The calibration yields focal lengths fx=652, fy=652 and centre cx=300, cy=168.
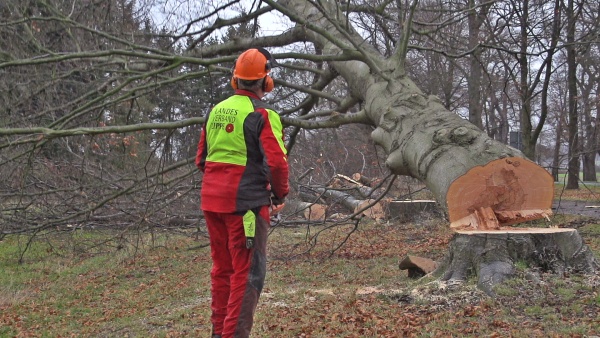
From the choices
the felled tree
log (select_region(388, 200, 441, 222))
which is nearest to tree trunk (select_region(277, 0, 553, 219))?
the felled tree

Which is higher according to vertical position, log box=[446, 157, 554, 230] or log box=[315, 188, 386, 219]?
log box=[446, 157, 554, 230]

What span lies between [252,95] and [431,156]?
2.52 metres

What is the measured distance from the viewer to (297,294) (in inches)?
244

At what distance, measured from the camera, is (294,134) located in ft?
30.6

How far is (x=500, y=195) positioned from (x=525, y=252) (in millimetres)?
590

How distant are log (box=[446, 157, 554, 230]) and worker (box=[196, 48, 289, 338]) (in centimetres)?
227

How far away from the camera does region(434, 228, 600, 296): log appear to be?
17.1ft

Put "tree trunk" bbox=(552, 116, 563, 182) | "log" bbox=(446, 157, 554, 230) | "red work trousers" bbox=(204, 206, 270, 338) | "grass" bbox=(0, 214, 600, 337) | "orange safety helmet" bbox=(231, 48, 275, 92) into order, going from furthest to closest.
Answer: "tree trunk" bbox=(552, 116, 563, 182) → "log" bbox=(446, 157, 554, 230) → "grass" bbox=(0, 214, 600, 337) → "orange safety helmet" bbox=(231, 48, 275, 92) → "red work trousers" bbox=(204, 206, 270, 338)

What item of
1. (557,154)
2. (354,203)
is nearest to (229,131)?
(557,154)

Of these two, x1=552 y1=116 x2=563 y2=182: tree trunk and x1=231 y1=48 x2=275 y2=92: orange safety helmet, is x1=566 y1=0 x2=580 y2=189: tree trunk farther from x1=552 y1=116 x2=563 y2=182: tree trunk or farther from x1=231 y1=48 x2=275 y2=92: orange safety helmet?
x1=231 y1=48 x2=275 y2=92: orange safety helmet

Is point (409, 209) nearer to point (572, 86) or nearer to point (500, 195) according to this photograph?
point (572, 86)

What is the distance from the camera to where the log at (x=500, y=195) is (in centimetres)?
552

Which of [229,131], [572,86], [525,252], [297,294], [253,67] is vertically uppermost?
[572,86]

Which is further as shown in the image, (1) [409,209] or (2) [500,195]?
(1) [409,209]
